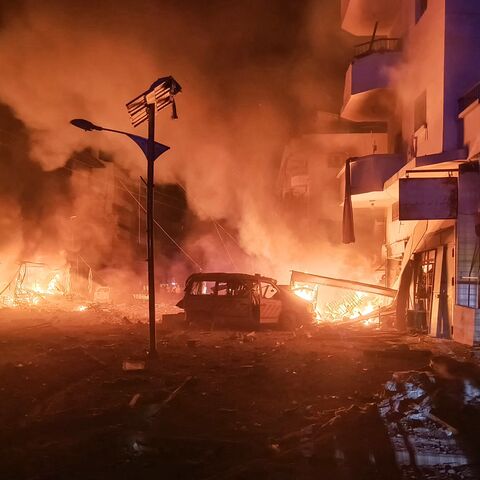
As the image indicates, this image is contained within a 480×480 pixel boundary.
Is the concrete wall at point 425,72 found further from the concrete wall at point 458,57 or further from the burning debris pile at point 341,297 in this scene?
the burning debris pile at point 341,297

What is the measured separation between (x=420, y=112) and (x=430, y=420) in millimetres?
10806

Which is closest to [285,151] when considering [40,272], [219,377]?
[40,272]

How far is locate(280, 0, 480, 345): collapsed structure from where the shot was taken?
11133 mm

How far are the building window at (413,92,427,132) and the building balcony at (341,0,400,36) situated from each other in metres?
4.27

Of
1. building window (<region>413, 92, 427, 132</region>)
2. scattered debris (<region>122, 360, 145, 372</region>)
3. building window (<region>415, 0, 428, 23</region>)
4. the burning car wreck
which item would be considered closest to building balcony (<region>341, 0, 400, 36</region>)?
building window (<region>415, 0, 428, 23</region>)

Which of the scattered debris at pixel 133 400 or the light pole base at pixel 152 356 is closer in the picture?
the scattered debris at pixel 133 400

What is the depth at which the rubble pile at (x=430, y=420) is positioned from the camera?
3.91m

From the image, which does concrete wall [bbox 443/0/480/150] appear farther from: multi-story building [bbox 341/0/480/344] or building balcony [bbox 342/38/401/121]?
building balcony [bbox 342/38/401/121]

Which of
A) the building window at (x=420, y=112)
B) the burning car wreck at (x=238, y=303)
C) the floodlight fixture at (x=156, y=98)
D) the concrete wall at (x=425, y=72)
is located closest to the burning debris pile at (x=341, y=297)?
the burning car wreck at (x=238, y=303)

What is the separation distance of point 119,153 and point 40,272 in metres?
8.29

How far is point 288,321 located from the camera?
42.7 ft

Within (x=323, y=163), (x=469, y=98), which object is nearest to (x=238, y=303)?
(x=469, y=98)

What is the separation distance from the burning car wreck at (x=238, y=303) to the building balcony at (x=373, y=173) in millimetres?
4778

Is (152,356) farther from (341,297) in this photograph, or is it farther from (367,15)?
(367,15)
